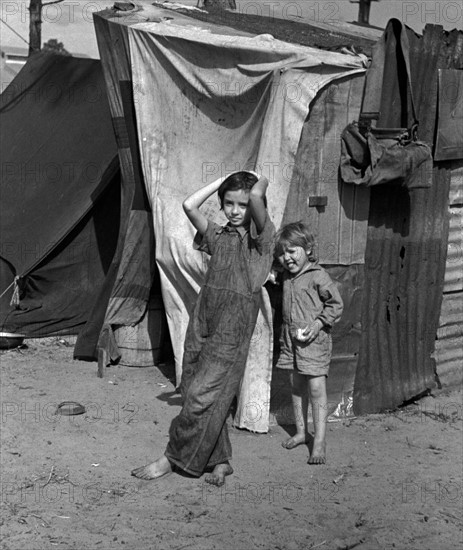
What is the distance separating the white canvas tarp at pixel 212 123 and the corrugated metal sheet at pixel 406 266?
0.70 meters

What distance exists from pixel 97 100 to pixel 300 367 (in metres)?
4.53

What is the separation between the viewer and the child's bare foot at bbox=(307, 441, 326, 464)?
511 cm

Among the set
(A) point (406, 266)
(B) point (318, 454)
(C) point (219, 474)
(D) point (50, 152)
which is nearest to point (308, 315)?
(B) point (318, 454)

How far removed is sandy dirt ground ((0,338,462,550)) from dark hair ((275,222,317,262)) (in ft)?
4.10

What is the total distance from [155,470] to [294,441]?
3.16 ft

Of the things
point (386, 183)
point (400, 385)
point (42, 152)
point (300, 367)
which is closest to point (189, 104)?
point (386, 183)

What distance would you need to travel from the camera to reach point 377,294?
594 centimetres

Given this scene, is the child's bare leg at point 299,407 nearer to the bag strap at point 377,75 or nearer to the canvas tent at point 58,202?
the bag strap at point 377,75

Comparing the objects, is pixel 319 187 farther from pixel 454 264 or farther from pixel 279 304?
pixel 454 264

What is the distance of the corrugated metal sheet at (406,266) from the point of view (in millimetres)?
5852

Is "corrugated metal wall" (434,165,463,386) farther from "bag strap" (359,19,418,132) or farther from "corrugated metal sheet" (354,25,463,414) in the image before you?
"bag strap" (359,19,418,132)

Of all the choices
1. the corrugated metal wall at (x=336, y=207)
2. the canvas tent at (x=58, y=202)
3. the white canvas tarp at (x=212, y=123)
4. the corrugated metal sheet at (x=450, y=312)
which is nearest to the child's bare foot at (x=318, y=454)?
the white canvas tarp at (x=212, y=123)

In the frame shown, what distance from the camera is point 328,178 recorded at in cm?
554

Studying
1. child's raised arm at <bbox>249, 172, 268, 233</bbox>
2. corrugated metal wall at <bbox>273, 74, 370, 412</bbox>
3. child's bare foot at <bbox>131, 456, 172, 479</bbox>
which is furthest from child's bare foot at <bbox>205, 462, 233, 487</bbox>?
child's raised arm at <bbox>249, 172, 268, 233</bbox>
